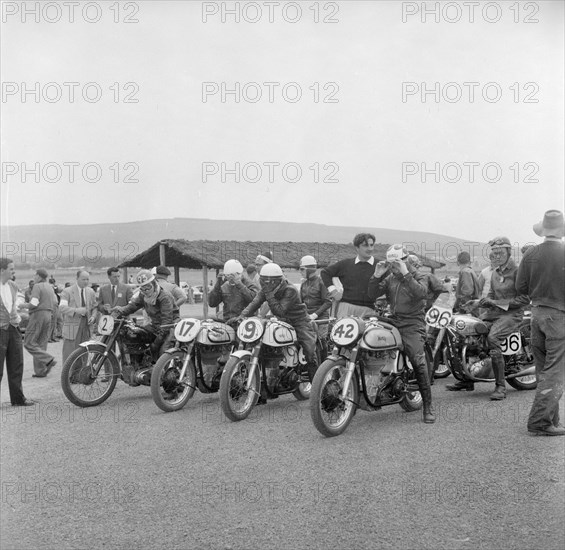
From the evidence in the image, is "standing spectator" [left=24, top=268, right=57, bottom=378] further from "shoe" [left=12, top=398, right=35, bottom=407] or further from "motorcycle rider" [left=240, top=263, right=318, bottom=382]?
"motorcycle rider" [left=240, top=263, right=318, bottom=382]

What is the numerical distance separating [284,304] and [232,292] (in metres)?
1.22

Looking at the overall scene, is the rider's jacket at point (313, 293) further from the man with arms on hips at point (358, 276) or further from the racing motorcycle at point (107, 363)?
the racing motorcycle at point (107, 363)

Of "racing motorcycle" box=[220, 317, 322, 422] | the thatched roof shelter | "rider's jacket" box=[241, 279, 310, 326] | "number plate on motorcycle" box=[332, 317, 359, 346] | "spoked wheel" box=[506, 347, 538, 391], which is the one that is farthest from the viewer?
the thatched roof shelter

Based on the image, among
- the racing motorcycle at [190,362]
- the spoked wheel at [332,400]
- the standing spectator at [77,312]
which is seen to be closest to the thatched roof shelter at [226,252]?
the standing spectator at [77,312]

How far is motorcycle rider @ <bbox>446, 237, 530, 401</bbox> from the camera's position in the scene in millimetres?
7035

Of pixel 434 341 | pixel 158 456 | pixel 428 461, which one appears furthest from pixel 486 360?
pixel 158 456

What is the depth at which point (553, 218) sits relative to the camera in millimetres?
4730

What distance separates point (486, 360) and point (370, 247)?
1822 millimetres

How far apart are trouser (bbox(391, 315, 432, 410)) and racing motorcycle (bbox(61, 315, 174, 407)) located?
279cm

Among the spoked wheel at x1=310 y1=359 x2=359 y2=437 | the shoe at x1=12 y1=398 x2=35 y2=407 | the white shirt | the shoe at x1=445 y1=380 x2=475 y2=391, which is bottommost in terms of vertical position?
the shoe at x1=12 y1=398 x2=35 y2=407

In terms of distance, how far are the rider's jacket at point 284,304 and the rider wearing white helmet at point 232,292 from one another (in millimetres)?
761

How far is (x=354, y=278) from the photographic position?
6.80m

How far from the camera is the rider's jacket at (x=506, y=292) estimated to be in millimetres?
7094

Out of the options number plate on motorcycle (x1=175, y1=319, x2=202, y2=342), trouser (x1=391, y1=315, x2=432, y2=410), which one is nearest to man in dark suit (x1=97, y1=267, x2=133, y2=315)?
number plate on motorcycle (x1=175, y1=319, x2=202, y2=342)
